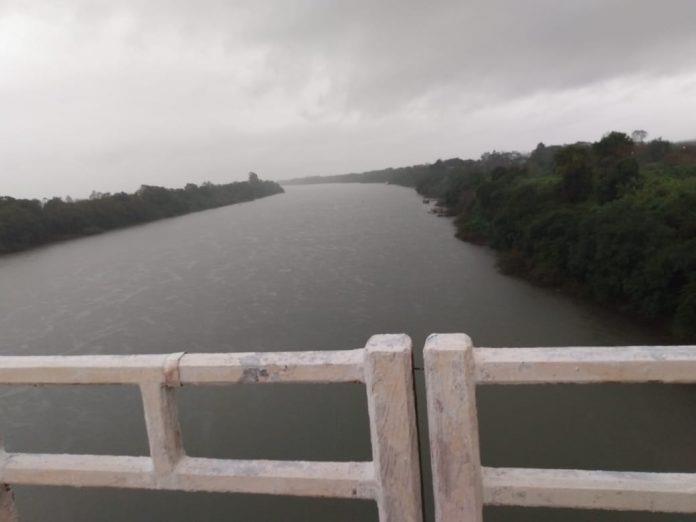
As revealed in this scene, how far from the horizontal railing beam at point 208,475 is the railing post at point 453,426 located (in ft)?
0.76

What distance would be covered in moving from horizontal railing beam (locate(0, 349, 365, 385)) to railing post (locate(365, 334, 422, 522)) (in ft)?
0.22

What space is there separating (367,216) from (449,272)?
23.2 metres

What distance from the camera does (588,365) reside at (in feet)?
4.56

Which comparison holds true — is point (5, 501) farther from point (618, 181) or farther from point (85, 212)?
point (85, 212)

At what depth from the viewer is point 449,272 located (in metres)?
21.5

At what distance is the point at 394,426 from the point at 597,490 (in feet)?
1.99

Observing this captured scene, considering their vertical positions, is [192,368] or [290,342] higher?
[192,368]

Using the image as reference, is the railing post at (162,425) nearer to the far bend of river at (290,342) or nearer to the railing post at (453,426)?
the railing post at (453,426)

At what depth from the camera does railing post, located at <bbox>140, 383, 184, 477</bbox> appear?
1599mm

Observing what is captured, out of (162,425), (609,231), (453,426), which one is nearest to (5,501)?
(162,425)

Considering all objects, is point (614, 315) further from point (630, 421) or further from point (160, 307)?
point (160, 307)

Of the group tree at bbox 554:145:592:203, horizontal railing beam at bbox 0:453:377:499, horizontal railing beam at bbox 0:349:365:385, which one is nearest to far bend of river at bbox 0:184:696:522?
tree at bbox 554:145:592:203

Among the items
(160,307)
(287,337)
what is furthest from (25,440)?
(160,307)

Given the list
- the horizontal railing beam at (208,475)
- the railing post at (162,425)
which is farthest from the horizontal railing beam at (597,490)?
the railing post at (162,425)
